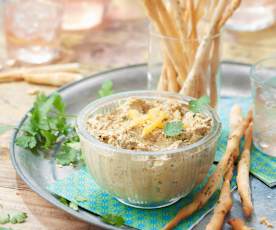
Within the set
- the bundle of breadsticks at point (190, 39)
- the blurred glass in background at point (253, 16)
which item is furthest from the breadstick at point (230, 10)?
the blurred glass in background at point (253, 16)

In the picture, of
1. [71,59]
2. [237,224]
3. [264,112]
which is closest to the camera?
[237,224]

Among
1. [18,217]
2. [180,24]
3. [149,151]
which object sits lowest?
[18,217]

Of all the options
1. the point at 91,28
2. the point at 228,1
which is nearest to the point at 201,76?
the point at 228,1

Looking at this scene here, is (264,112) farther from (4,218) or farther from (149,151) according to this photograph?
(4,218)

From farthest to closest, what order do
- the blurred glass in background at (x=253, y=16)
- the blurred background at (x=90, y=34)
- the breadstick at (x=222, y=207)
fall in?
the blurred glass in background at (x=253, y=16) → the blurred background at (x=90, y=34) → the breadstick at (x=222, y=207)

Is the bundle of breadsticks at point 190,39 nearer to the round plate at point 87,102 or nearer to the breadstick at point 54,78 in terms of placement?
the round plate at point 87,102

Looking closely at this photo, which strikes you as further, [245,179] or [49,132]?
[49,132]

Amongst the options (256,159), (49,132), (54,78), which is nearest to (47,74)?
(54,78)

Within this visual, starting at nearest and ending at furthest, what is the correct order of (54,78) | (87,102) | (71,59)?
1. (87,102)
2. (54,78)
3. (71,59)
